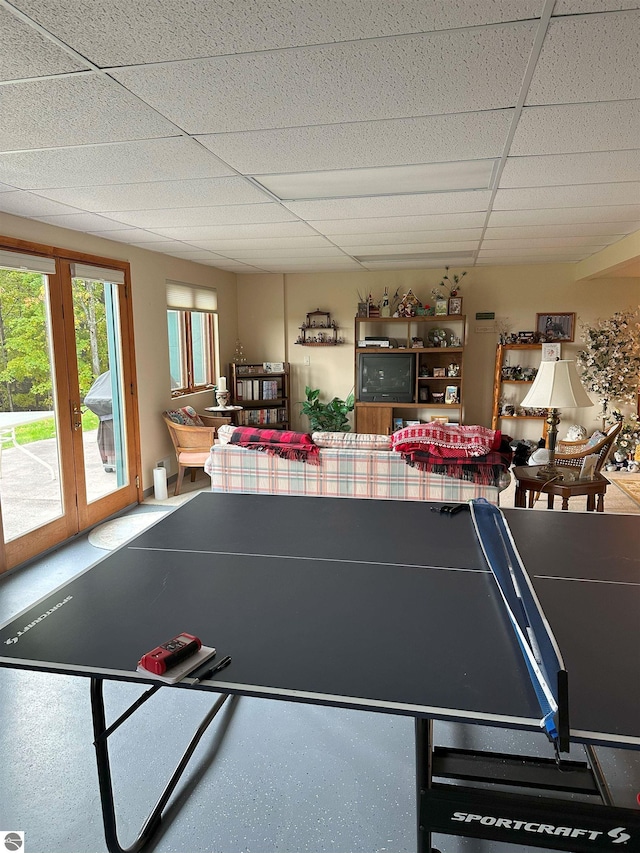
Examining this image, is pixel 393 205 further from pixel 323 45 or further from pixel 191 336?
pixel 191 336

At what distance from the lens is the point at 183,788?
6.50 ft

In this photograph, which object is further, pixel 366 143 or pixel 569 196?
pixel 569 196

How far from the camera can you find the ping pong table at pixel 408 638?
4.13 feet

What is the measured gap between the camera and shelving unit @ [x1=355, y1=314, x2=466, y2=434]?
696 cm

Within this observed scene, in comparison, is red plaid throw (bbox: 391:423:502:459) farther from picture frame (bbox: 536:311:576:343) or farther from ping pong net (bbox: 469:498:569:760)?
picture frame (bbox: 536:311:576:343)

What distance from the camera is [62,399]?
13.8 feet

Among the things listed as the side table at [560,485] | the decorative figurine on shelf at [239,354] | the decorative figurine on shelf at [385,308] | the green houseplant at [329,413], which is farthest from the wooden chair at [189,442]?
the side table at [560,485]

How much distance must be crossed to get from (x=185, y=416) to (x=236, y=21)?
478 centimetres

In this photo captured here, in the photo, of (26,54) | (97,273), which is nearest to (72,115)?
(26,54)

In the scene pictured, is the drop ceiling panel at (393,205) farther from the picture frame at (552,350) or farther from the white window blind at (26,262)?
the picture frame at (552,350)

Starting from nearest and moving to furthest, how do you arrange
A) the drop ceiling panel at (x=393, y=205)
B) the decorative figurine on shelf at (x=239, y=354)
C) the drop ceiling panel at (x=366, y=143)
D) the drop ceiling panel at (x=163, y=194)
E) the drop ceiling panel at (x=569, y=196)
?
1. the drop ceiling panel at (x=366, y=143)
2. the drop ceiling panel at (x=163, y=194)
3. the drop ceiling panel at (x=569, y=196)
4. the drop ceiling panel at (x=393, y=205)
5. the decorative figurine on shelf at (x=239, y=354)

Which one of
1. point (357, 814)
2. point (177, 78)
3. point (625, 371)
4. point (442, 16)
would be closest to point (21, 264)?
point (177, 78)

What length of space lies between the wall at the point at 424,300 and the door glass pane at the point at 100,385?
118 inches

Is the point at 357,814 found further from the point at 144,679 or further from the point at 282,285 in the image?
the point at 282,285
